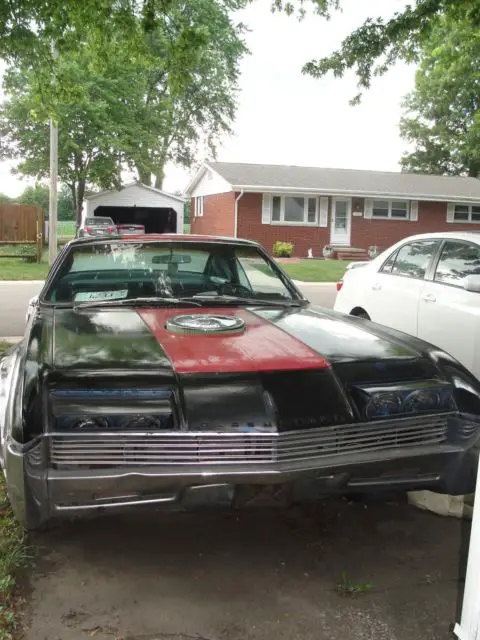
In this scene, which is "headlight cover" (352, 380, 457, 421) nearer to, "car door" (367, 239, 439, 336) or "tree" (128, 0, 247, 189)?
"car door" (367, 239, 439, 336)

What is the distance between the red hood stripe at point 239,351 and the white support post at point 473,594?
3.22 ft

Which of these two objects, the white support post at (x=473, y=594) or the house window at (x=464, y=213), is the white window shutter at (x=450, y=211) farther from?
the white support post at (x=473, y=594)

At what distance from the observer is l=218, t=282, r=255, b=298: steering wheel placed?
4254mm

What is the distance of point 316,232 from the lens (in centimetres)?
2706

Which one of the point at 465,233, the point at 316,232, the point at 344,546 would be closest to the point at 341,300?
the point at 465,233

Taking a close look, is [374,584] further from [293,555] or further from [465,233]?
[465,233]

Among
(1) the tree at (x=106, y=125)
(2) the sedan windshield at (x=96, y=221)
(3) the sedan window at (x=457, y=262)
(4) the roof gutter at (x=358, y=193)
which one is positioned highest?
(1) the tree at (x=106, y=125)

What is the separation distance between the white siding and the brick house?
8cm

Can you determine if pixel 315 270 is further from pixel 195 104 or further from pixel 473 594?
pixel 195 104

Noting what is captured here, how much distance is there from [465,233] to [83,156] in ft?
93.1

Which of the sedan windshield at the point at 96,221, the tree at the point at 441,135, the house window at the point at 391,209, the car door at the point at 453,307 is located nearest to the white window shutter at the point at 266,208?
the house window at the point at 391,209

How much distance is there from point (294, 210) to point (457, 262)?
2195cm

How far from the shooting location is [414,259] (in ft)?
19.8

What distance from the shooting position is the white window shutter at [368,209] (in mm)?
27484
